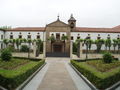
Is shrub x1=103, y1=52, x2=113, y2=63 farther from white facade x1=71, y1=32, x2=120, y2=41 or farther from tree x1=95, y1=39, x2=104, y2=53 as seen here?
white facade x1=71, y1=32, x2=120, y2=41

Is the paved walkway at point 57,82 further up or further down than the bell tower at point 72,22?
further down

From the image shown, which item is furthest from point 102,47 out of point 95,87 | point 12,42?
point 95,87

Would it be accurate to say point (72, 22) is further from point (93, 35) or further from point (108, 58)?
point (108, 58)

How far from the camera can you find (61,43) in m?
46.2

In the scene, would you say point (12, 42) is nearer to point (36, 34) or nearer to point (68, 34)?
point (36, 34)

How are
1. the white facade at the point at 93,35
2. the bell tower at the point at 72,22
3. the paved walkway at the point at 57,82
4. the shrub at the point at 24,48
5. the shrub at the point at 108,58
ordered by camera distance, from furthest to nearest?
the bell tower at the point at 72,22, the white facade at the point at 93,35, the shrub at the point at 24,48, the shrub at the point at 108,58, the paved walkway at the point at 57,82

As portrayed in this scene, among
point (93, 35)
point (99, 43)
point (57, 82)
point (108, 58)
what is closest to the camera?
point (57, 82)

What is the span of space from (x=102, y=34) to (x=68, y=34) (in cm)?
871

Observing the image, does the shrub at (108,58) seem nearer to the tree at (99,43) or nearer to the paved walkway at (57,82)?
the paved walkway at (57,82)

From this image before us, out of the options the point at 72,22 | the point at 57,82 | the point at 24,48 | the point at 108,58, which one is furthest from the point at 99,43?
the point at 57,82

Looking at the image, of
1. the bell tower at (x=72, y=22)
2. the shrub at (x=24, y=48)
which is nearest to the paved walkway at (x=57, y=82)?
the shrub at (x=24, y=48)

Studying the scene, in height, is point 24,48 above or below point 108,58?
below

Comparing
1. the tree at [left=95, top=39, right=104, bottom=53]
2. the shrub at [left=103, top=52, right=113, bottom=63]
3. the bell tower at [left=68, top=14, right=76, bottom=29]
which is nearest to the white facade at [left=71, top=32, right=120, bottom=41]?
the bell tower at [left=68, top=14, right=76, bottom=29]

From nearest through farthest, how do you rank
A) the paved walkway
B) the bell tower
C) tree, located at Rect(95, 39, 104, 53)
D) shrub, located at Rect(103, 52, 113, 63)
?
1. the paved walkway
2. shrub, located at Rect(103, 52, 113, 63)
3. tree, located at Rect(95, 39, 104, 53)
4. the bell tower
